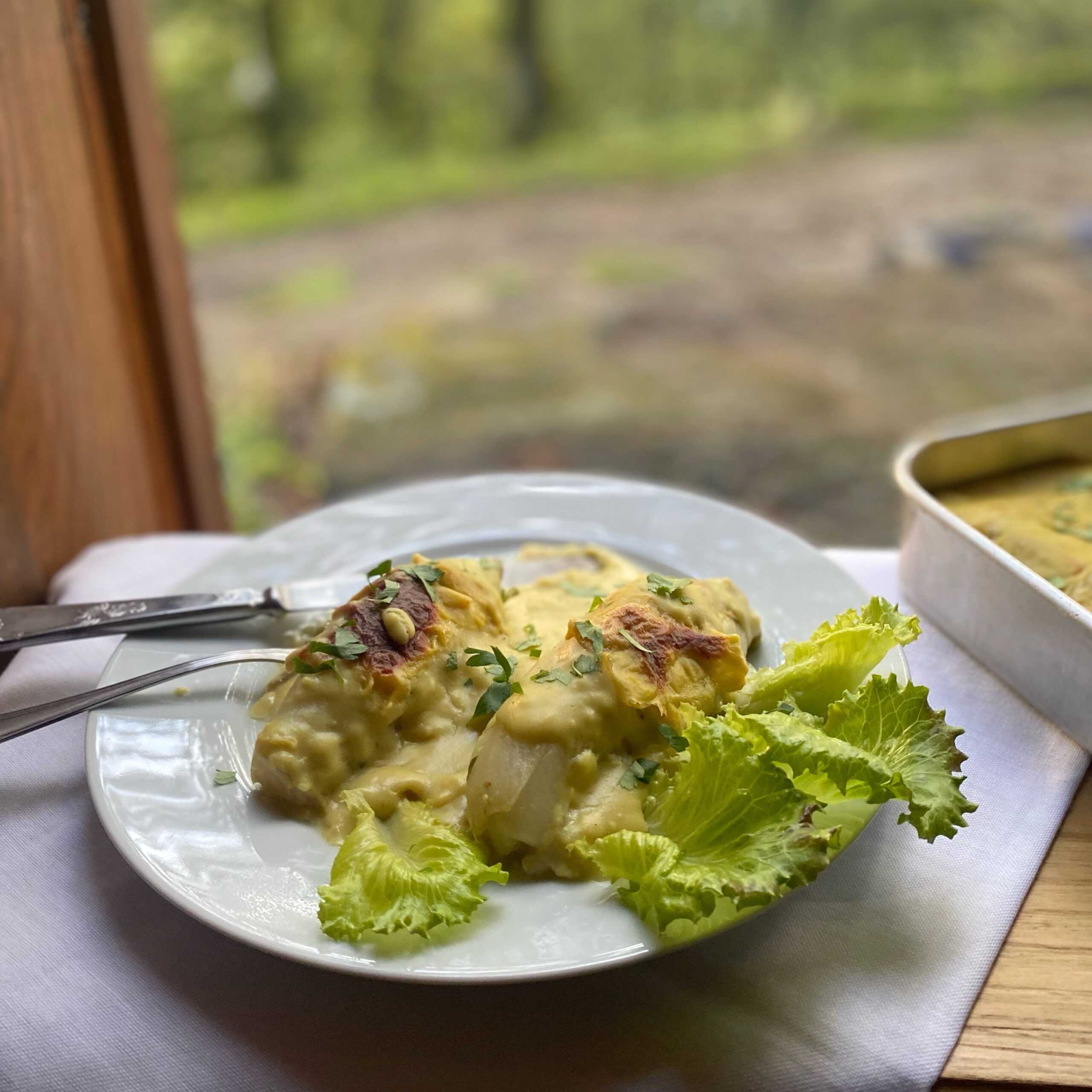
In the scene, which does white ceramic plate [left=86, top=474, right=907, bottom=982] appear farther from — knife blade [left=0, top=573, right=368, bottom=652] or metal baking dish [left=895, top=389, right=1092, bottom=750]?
metal baking dish [left=895, top=389, right=1092, bottom=750]

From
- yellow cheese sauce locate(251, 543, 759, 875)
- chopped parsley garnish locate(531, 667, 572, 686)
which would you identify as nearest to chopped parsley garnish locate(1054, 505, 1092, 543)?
yellow cheese sauce locate(251, 543, 759, 875)

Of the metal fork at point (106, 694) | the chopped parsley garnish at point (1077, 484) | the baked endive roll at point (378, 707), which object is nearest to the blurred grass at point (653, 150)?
the chopped parsley garnish at point (1077, 484)

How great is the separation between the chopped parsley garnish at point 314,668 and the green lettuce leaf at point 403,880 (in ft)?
0.69

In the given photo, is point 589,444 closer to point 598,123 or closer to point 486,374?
point 486,374

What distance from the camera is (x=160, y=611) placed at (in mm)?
1806

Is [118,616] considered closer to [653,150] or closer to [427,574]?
[427,574]

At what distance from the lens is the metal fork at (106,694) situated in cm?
160

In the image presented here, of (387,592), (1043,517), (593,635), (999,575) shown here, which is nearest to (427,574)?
(387,592)

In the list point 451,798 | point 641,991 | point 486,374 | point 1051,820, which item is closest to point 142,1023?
point 451,798

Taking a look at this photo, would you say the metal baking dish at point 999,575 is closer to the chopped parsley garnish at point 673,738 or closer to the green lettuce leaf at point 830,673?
the green lettuce leaf at point 830,673

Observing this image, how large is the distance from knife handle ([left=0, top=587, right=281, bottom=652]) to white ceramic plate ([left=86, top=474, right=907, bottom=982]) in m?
0.03

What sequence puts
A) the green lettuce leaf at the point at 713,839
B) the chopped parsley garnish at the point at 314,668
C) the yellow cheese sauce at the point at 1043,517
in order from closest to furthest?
the green lettuce leaf at the point at 713,839
the chopped parsley garnish at the point at 314,668
the yellow cheese sauce at the point at 1043,517

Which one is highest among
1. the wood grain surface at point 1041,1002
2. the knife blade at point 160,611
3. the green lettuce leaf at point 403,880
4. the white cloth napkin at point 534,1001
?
the knife blade at point 160,611

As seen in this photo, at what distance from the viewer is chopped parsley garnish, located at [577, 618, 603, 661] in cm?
148
